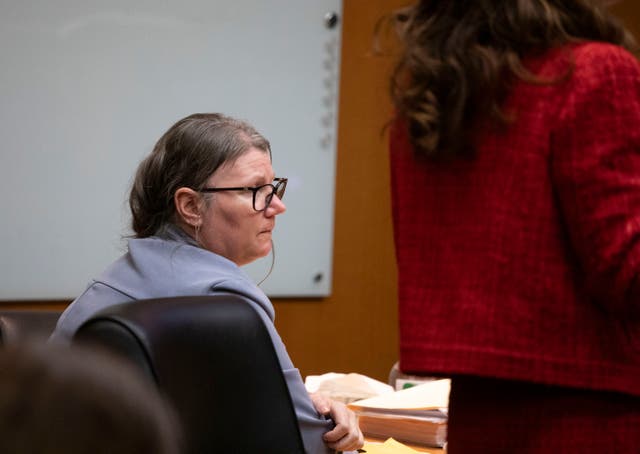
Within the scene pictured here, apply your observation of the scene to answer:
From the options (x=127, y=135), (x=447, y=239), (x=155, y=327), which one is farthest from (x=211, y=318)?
(x=127, y=135)

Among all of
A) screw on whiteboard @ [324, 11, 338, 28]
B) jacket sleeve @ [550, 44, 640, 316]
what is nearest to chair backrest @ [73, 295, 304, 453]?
jacket sleeve @ [550, 44, 640, 316]

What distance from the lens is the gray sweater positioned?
1.72m

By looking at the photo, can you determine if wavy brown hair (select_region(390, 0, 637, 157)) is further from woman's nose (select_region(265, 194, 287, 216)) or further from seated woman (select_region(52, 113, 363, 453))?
woman's nose (select_region(265, 194, 287, 216))

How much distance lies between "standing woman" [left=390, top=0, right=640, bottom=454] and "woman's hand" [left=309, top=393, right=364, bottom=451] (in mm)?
758

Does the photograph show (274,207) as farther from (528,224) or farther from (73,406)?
(73,406)

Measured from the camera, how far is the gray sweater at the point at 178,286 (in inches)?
67.8

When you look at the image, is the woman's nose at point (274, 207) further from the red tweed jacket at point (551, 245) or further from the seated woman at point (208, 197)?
the red tweed jacket at point (551, 245)

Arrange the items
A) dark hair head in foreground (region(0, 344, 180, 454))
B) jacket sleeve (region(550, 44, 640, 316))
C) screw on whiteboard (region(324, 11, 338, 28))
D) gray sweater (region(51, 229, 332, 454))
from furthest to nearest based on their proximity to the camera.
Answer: screw on whiteboard (region(324, 11, 338, 28)), gray sweater (region(51, 229, 332, 454)), jacket sleeve (region(550, 44, 640, 316)), dark hair head in foreground (region(0, 344, 180, 454))

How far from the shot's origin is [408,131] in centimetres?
104

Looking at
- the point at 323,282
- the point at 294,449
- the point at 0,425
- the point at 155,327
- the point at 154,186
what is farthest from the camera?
the point at 323,282

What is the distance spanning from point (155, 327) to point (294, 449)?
38 centimetres

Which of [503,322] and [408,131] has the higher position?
[408,131]

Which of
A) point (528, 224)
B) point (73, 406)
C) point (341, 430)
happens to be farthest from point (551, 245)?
point (341, 430)

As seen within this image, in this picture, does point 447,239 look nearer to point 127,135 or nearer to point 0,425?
point 0,425
